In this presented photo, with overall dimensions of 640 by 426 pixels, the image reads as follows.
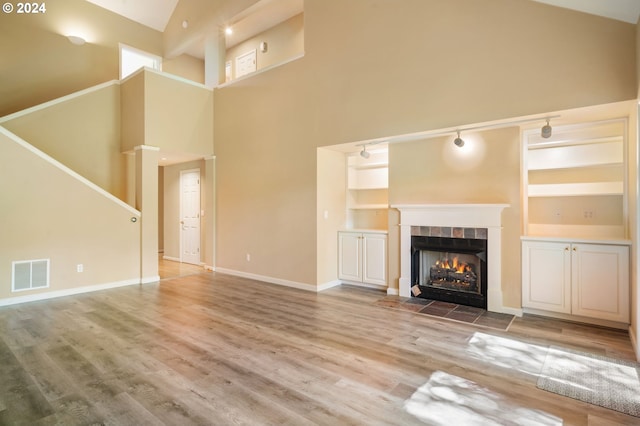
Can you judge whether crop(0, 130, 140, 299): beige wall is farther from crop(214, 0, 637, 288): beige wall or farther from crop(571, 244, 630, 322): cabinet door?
crop(571, 244, 630, 322): cabinet door

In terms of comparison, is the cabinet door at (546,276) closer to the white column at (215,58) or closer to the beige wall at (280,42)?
the beige wall at (280,42)

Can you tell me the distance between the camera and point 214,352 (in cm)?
313

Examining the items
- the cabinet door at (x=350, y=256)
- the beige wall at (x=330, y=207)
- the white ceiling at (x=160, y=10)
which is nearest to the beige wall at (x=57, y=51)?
the white ceiling at (x=160, y=10)

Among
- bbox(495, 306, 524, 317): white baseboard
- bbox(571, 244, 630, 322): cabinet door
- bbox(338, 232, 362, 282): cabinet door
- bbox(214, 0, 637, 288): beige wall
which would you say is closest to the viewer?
bbox(214, 0, 637, 288): beige wall

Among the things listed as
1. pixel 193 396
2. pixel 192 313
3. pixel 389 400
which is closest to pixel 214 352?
pixel 193 396

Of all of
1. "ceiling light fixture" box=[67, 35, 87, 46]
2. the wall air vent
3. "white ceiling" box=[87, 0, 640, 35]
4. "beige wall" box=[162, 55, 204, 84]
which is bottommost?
the wall air vent

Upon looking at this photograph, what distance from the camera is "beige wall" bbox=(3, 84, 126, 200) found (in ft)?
20.0

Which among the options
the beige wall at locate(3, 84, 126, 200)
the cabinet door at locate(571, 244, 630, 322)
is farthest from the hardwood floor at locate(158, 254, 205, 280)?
the cabinet door at locate(571, 244, 630, 322)

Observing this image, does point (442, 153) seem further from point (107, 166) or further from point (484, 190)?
point (107, 166)

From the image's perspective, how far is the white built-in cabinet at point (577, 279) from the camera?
364 cm

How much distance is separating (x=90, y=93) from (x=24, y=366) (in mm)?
5574

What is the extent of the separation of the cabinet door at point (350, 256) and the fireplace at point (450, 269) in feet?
3.15

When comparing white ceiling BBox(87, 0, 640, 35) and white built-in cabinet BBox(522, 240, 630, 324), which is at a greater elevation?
white ceiling BBox(87, 0, 640, 35)

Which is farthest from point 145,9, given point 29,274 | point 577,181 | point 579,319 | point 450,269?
point 579,319
